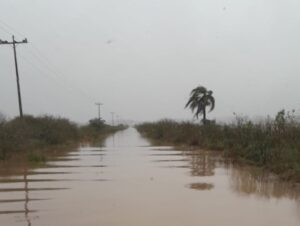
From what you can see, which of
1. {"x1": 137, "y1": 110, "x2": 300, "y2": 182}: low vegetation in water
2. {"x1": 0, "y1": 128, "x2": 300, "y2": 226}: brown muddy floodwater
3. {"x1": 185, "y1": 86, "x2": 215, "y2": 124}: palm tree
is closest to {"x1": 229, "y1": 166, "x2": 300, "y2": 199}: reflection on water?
{"x1": 0, "y1": 128, "x2": 300, "y2": 226}: brown muddy floodwater

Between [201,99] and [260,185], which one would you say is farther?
[201,99]

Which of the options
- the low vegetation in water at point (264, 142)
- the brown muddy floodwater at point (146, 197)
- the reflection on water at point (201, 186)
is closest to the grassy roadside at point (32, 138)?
the brown muddy floodwater at point (146, 197)

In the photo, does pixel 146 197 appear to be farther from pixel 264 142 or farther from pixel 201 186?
pixel 264 142

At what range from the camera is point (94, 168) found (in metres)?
15.7

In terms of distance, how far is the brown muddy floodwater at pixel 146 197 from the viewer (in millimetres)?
7922

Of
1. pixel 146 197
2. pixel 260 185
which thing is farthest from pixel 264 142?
pixel 146 197

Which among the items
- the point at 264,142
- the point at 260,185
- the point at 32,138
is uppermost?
the point at 32,138

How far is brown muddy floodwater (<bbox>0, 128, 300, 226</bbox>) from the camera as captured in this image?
7.92 m

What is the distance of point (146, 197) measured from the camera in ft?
32.9

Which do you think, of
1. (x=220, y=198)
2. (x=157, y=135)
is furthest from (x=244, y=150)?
(x=157, y=135)

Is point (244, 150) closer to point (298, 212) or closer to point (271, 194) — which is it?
point (271, 194)

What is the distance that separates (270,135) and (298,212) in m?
9.29

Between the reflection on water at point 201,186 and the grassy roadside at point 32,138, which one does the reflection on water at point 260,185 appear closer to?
the reflection on water at point 201,186

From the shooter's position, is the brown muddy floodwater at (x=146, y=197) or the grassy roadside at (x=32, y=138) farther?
the grassy roadside at (x=32, y=138)
